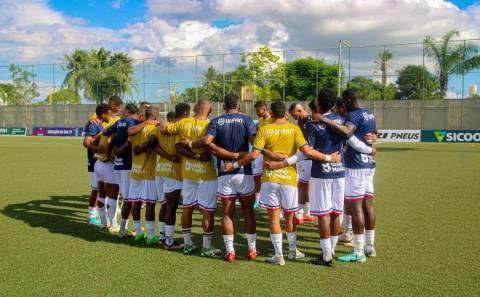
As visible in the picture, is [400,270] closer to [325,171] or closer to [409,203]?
[325,171]

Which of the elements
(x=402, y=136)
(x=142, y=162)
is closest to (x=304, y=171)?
(x=142, y=162)

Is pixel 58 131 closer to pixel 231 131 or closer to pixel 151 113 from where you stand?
pixel 151 113

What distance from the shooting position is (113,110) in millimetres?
7734

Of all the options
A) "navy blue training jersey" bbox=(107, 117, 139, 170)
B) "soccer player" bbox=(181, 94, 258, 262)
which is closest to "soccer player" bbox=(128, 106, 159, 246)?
"navy blue training jersey" bbox=(107, 117, 139, 170)

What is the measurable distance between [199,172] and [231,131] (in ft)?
2.57

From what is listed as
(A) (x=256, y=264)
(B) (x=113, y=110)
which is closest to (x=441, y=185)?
(A) (x=256, y=264)

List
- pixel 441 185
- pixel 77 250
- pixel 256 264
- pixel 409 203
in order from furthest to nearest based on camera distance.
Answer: pixel 441 185 < pixel 409 203 < pixel 77 250 < pixel 256 264

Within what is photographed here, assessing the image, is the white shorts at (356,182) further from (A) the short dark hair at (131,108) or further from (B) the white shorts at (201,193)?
(A) the short dark hair at (131,108)

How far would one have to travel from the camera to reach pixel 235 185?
591 cm

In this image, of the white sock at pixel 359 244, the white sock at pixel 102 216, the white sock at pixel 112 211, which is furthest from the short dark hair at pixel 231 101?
the white sock at pixel 102 216

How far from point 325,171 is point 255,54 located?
144 feet

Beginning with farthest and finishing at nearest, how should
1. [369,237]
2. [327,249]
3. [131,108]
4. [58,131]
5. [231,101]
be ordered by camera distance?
[58,131], [131,108], [369,237], [231,101], [327,249]

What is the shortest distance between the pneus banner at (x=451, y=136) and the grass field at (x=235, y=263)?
21472 mm

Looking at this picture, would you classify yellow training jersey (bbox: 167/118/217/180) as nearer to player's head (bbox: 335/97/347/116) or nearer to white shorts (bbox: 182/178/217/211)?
white shorts (bbox: 182/178/217/211)
